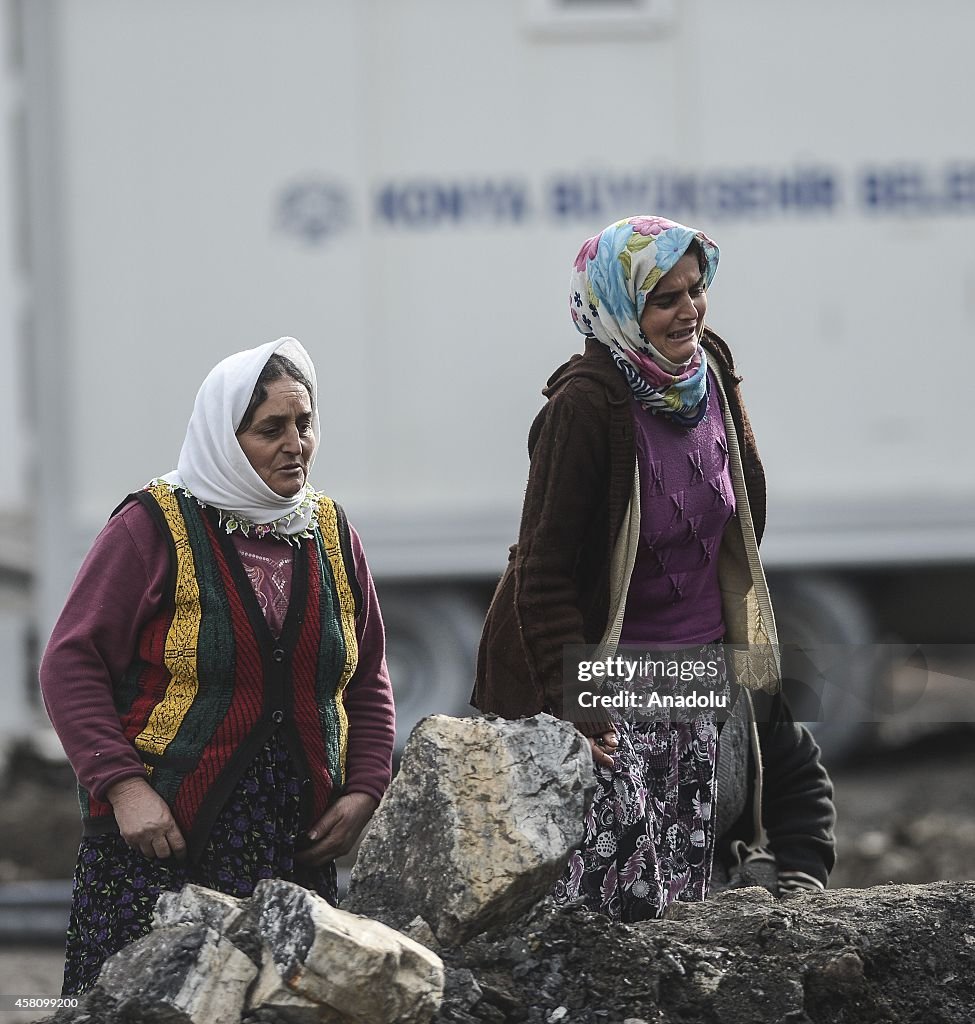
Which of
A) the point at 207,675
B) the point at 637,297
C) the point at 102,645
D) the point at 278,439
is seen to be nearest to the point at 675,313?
the point at 637,297

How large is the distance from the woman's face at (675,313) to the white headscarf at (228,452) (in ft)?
1.82

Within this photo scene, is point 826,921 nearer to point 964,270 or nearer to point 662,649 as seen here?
point 662,649

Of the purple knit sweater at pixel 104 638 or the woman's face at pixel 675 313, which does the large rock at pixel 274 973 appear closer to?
the purple knit sweater at pixel 104 638

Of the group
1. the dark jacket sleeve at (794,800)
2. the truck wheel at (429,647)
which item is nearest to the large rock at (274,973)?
the dark jacket sleeve at (794,800)

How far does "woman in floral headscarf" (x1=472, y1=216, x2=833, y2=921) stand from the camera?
273cm

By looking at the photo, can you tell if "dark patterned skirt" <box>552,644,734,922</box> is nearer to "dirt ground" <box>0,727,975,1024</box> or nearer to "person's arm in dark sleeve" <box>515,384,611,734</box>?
"person's arm in dark sleeve" <box>515,384,611,734</box>

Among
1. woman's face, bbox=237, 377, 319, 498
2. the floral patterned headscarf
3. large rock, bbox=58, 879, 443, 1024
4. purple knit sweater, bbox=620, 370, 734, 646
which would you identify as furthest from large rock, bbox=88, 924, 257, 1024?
the floral patterned headscarf

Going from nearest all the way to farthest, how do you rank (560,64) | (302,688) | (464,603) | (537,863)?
(537,863)
(302,688)
(560,64)
(464,603)

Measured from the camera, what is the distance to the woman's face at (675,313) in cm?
276

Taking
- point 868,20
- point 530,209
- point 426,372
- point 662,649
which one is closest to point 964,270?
point 868,20

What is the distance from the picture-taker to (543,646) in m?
2.73

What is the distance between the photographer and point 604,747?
2785 millimetres

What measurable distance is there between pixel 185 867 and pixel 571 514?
2.68 ft

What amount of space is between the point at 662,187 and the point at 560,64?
63 centimetres
